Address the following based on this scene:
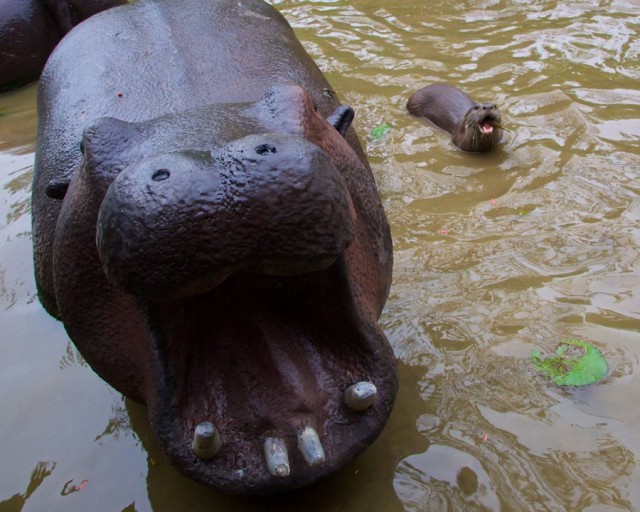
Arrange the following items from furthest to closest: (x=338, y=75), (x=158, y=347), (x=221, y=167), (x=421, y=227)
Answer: (x=338, y=75), (x=421, y=227), (x=158, y=347), (x=221, y=167)

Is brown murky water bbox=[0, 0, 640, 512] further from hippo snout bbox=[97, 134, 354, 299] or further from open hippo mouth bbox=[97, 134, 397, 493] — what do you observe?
hippo snout bbox=[97, 134, 354, 299]

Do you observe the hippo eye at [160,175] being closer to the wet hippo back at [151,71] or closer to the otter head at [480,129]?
the wet hippo back at [151,71]

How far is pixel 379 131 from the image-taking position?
4223mm

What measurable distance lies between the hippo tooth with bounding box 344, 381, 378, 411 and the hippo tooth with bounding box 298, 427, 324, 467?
0.36 feet

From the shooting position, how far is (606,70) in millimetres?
4562

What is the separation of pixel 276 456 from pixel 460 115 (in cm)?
306

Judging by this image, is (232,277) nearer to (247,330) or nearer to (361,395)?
(247,330)

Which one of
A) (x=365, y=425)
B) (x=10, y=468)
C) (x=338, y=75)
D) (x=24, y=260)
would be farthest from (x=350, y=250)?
(x=338, y=75)

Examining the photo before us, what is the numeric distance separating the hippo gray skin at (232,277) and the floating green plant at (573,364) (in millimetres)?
633

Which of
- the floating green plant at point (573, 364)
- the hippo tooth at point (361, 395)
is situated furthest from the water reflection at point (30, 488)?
the floating green plant at point (573, 364)

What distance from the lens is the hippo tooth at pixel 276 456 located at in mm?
1518

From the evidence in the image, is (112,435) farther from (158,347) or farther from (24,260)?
(24,260)

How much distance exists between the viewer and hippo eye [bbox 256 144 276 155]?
129cm

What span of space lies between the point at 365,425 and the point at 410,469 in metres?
0.36
